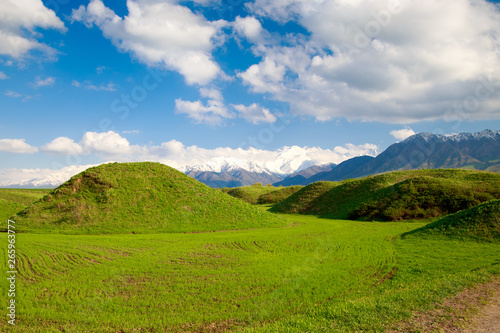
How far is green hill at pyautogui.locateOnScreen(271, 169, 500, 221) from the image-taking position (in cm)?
5541

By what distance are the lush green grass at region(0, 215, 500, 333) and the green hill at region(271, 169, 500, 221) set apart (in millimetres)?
32247

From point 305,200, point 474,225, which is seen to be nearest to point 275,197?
point 305,200

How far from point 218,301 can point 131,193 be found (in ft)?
132

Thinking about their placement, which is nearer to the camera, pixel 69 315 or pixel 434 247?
pixel 69 315

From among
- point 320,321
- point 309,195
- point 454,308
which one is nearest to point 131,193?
point 320,321

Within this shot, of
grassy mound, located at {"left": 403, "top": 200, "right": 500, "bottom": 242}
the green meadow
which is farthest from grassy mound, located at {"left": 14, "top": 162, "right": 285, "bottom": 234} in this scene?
grassy mound, located at {"left": 403, "top": 200, "right": 500, "bottom": 242}

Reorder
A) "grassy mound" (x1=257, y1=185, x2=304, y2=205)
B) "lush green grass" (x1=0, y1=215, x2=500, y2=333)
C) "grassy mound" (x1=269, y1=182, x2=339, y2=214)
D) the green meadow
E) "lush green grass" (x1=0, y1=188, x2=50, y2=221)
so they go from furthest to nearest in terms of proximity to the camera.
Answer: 1. "grassy mound" (x1=257, y1=185, x2=304, y2=205)
2. "grassy mound" (x1=269, y1=182, x2=339, y2=214)
3. "lush green grass" (x1=0, y1=188, x2=50, y2=221)
4. the green meadow
5. "lush green grass" (x1=0, y1=215, x2=500, y2=333)

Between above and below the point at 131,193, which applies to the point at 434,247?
below

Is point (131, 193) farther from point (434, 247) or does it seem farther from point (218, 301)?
point (434, 247)

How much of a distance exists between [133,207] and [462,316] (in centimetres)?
4544

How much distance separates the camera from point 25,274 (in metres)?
18.5

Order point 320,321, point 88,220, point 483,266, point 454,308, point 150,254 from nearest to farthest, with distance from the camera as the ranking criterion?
point 320,321
point 454,308
point 483,266
point 150,254
point 88,220

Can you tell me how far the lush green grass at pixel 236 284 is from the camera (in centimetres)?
1171

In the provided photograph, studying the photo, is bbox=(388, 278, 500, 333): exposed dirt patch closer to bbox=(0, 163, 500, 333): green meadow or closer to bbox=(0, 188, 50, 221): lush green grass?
bbox=(0, 163, 500, 333): green meadow
